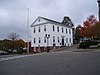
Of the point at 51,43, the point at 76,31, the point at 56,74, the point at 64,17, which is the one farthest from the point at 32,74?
the point at 64,17

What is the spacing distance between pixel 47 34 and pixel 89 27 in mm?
11840

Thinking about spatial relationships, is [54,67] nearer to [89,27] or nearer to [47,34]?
[47,34]

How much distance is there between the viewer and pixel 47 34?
5325cm

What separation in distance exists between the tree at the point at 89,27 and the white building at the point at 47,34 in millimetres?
6837

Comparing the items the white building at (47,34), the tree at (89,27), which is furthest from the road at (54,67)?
the tree at (89,27)

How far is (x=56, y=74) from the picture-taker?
10.5m

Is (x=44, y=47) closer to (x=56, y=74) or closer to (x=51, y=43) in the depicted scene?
(x=51, y=43)

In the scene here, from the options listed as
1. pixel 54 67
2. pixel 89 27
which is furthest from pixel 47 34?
pixel 54 67

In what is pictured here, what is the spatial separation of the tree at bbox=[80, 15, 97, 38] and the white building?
6837mm

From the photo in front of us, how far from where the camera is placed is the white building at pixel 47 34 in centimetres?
5319

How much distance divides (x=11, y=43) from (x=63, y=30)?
27975 mm

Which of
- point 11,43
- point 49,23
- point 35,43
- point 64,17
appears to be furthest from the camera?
point 64,17

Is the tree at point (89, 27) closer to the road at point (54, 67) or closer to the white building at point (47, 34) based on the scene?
the white building at point (47, 34)

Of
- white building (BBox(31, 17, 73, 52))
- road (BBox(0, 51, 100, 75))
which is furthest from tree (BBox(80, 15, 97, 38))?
road (BBox(0, 51, 100, 75))
